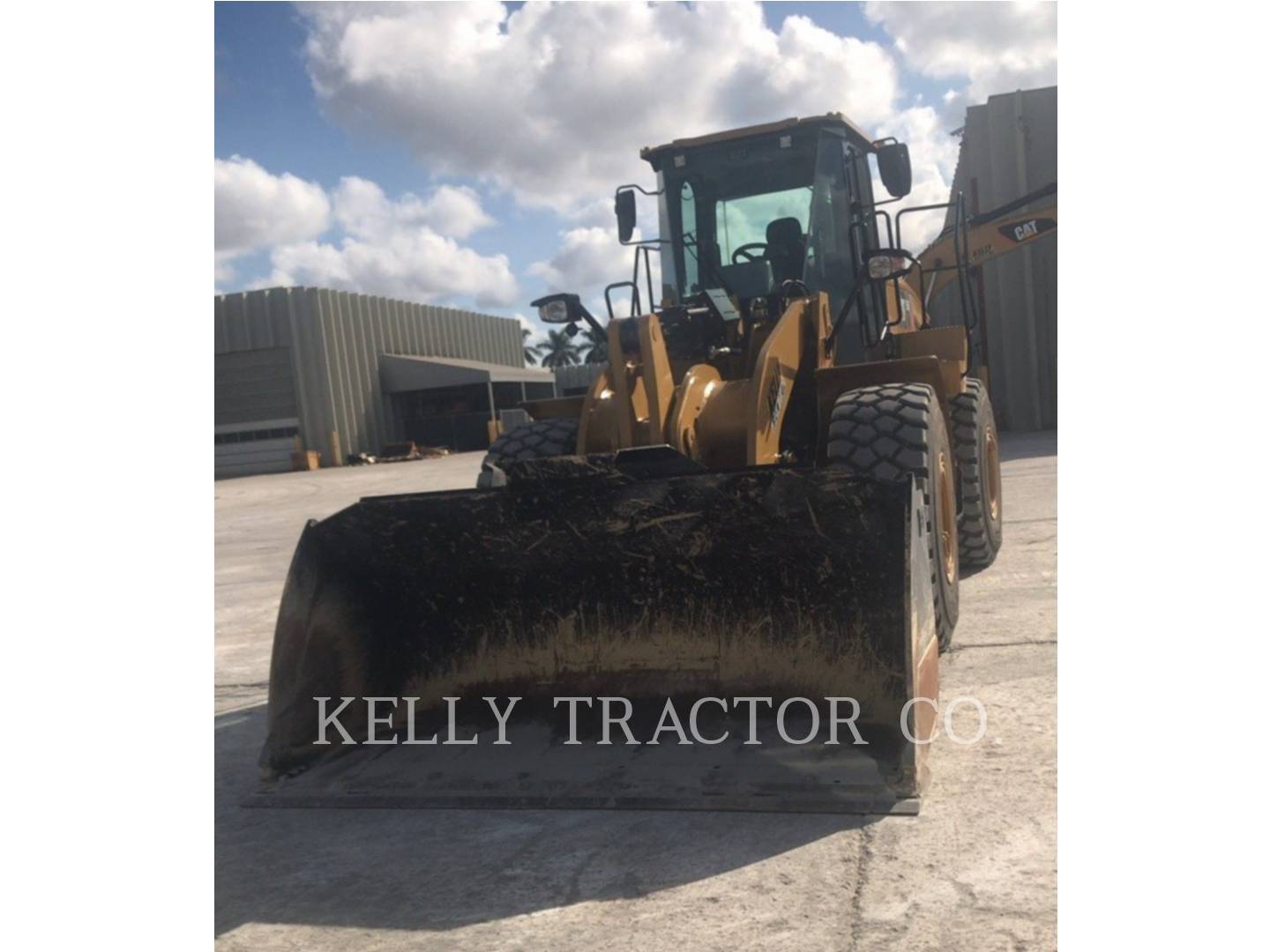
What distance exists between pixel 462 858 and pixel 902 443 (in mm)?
2394

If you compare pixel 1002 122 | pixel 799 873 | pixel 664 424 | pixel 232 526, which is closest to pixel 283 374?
pixel 232 526

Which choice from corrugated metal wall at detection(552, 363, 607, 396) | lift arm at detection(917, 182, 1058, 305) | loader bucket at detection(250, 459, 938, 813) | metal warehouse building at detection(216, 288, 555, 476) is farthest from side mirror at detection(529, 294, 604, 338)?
corrugated metal wall at detection(552, 363, 607, 396)

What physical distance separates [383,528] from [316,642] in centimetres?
48

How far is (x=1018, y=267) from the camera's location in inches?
625

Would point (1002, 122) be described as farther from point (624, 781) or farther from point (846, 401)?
point (624, 781)

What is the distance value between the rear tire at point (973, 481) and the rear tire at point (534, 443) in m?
2.19

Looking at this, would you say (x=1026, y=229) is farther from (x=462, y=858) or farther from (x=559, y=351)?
(x=559, y=351)

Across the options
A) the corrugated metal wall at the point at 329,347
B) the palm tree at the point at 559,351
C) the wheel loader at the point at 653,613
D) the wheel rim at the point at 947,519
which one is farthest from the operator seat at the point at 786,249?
the palm tree at the point at 559,351

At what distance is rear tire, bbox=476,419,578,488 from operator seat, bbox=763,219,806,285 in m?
1.38

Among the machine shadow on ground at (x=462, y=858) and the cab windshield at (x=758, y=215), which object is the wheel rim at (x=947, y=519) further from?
the machine shadow on ground at (x=462, y=858)

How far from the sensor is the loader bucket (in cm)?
352

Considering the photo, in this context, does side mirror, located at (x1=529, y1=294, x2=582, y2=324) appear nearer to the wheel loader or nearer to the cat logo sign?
the wheel loader

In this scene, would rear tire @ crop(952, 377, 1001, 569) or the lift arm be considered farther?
the lift arm

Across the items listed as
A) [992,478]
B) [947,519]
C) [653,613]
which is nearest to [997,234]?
[992,478]
